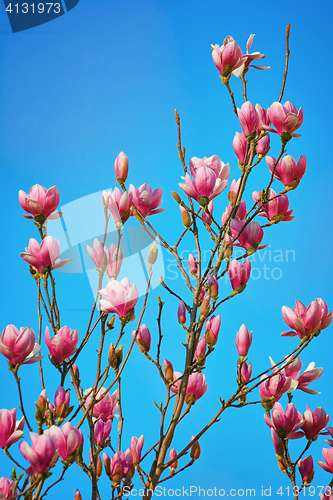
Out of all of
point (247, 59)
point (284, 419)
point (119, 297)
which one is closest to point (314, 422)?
point (284, 419)

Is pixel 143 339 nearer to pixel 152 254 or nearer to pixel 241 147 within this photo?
pixel 152 254

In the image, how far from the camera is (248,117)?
2.07 ft

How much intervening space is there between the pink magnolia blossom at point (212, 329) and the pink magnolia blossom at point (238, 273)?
62mm

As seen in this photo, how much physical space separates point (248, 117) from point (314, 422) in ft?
1.71

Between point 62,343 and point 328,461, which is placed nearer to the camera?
point 62,343

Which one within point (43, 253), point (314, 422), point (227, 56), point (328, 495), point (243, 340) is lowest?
point (328, 495)

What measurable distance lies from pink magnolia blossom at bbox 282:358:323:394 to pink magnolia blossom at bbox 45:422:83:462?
35 centimetres

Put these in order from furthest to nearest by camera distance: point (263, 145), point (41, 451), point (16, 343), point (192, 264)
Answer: point (192, 264) < point (263, 145) < point (16, 343) < point (41, 451)

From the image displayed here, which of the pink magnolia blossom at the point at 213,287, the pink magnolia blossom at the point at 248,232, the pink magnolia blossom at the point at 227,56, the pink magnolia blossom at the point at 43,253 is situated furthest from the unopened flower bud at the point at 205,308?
the pink magnolia blossom at the point at 227,56

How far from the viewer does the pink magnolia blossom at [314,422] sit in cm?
70

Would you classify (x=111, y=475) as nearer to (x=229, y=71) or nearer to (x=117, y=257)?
(x=117, y=257)

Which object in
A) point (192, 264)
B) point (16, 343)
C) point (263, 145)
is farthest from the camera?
point (192, 264)

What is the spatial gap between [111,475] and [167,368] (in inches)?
8.0

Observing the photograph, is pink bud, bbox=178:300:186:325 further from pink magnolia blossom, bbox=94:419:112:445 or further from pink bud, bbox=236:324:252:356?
pink magnolia blossom, bbox=94:419:112:445
